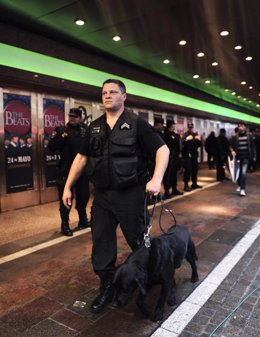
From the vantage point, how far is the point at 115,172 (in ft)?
8.53

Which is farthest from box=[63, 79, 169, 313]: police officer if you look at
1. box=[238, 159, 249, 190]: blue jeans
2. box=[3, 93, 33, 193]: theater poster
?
box=[238, 159, 249, 190]: blue jeans

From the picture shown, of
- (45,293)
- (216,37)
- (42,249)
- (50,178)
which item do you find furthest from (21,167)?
(216,37)

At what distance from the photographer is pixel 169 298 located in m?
2.84

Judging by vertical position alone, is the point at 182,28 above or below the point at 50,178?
above

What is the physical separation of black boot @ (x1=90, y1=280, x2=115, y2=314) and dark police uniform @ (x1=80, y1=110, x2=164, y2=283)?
0.06m

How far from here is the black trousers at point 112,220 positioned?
2.65 metres

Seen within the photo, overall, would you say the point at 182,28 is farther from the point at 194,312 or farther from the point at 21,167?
the point at 194,312

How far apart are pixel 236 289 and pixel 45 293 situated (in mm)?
1859

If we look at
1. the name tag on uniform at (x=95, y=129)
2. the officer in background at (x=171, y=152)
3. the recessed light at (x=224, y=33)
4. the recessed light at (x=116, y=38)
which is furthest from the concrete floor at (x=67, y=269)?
the recessed light at (x=116, y=38)

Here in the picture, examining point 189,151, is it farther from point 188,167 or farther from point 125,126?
point 125,126

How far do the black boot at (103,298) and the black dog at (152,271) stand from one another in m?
0.32

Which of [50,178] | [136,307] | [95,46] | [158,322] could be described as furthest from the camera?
[95,46]

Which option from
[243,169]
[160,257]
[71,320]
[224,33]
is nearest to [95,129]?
[160,257]

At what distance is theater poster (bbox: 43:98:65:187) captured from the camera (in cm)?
725
